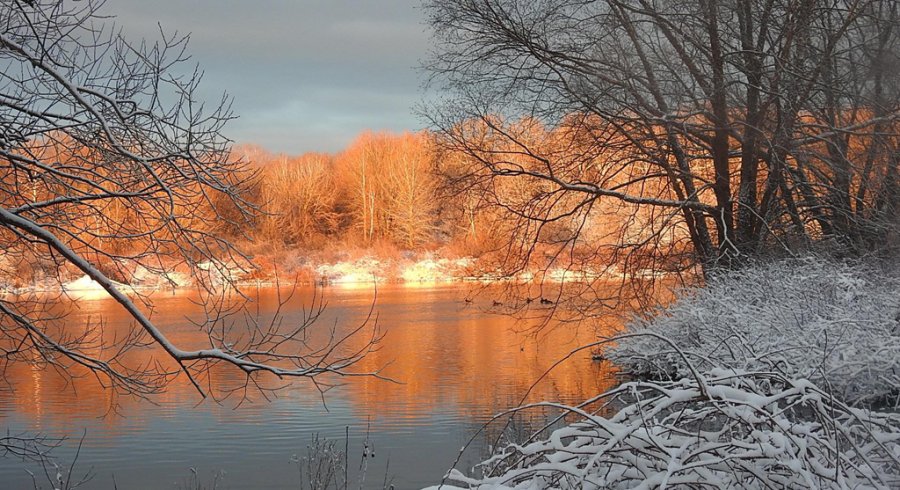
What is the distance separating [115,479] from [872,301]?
7.99m

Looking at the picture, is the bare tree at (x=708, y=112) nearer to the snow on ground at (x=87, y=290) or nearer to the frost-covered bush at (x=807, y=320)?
the frost-covered bush at (x=807, y=320)

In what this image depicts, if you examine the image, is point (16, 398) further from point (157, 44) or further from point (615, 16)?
point (615, 16)

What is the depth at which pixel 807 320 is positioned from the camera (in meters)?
9.48

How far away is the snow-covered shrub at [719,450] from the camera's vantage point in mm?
3186

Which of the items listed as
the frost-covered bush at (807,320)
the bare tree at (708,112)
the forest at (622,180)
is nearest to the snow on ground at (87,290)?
the forest at (622,180)

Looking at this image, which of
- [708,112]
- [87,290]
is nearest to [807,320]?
[708,112]

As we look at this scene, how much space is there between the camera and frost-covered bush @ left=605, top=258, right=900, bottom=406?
8445mm

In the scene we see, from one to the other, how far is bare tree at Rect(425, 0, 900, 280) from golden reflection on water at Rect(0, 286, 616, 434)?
239 cm

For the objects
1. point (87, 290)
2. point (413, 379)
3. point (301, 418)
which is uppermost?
point (87, 290)

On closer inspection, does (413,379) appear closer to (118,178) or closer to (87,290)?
(118,178)

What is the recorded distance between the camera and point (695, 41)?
11.8m

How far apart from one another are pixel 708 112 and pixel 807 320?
11.6ft

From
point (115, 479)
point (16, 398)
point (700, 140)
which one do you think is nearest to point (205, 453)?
point (115, 479)

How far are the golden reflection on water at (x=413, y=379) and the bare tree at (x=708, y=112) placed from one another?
239 cm
